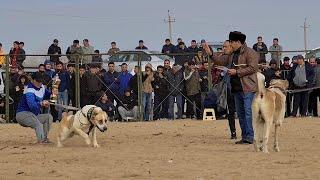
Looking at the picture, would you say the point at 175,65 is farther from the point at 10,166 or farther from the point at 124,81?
the point at 10,166

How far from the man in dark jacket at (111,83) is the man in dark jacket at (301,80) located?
521 centimetres

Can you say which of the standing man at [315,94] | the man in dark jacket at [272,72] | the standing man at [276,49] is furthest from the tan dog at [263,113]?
the standing man at [276,49]

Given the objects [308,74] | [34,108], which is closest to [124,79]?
[308,74]

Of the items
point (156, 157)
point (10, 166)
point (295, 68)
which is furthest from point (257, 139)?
point (295, 68)

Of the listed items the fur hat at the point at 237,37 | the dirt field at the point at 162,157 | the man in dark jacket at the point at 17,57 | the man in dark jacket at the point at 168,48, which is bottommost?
the dirt field at the point at 162,157

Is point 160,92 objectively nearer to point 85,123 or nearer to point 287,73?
point 287,73

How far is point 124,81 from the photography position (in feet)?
75.2

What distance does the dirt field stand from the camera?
9477 millimetres

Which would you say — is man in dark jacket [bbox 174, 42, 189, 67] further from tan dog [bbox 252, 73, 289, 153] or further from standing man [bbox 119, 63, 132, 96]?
tan dog [bbox 252, 73, 289, 153]

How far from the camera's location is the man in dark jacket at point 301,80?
2194cm

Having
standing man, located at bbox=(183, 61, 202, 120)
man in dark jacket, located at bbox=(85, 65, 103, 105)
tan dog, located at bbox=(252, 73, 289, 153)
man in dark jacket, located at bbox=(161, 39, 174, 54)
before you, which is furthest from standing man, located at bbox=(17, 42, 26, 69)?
tan dog, located at bbox=(252, 73, 289, 153)

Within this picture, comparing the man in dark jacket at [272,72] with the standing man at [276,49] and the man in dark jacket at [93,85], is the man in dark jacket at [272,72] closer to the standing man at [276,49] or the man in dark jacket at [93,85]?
the standing man at [276,49]

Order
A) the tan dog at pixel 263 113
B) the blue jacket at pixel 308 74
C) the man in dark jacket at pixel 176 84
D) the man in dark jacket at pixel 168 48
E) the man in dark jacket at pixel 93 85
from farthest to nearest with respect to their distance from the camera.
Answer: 1. the man in dark jacket at pixel 168 48
2. the man in dark jacket at pixel 176 84
3. the man in dark jacket at pixel 93 85
4. the blue jacket at pixel 308 74
5. the tan dog at pixel 263 113

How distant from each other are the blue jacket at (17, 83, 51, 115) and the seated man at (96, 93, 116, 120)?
7.48 meters
